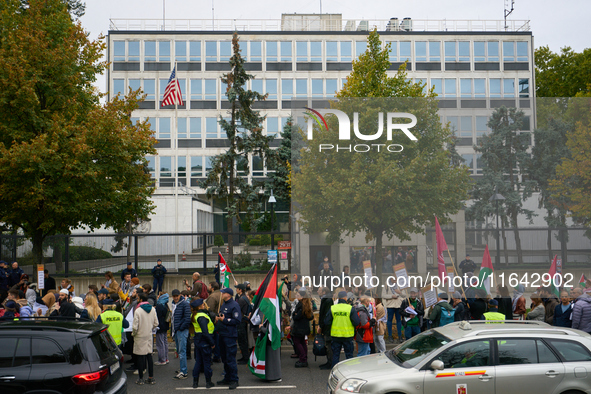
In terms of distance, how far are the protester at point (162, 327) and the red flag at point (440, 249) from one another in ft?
22.0

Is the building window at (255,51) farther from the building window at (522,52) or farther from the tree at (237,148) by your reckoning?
the building window at (522,52)

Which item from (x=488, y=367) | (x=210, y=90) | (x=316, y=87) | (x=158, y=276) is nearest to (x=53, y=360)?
(x=488, y=367)

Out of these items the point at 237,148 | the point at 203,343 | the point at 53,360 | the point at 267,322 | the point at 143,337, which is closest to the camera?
the point at 53,360

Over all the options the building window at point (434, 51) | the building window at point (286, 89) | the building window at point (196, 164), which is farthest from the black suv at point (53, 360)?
the building window at point (434, 51)

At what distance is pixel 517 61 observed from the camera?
144ft

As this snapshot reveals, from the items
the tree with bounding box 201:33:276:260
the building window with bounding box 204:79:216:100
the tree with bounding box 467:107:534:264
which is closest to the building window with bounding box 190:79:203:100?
the building window with bounding box 204:79:216:100

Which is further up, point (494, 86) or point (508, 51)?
point (508, 51)

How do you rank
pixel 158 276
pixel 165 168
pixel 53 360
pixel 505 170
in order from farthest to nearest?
pixel 165 168 < pixel 158 276 < pixel 505 170 < pixel 53 360

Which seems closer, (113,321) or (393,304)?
(113,321)

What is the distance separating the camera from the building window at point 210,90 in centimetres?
4353

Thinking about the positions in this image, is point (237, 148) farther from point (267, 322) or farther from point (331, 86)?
point (267, 322)

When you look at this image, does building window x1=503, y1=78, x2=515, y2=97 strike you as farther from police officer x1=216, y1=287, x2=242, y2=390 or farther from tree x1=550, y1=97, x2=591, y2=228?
police officer x1=216, y1=287, x2=242, y2=390

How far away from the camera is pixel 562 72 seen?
141 ft

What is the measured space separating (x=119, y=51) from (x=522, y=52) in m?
36.6
